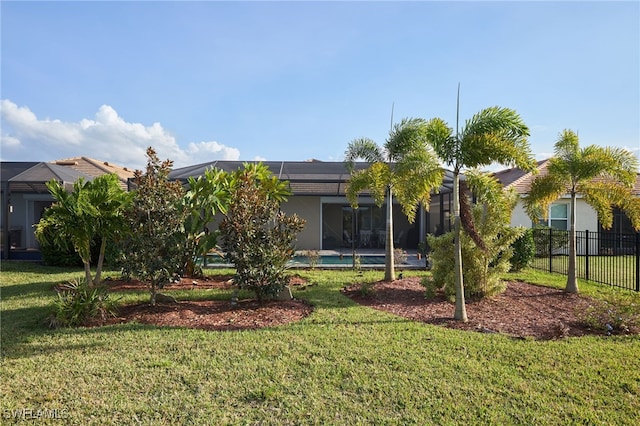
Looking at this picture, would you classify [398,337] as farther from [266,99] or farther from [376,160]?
[266,99]

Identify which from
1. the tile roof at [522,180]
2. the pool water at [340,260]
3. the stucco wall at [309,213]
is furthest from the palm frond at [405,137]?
the tile roof at [522,180]

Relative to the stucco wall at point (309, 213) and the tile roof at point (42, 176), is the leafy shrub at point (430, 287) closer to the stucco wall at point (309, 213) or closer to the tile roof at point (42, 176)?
the stucco wall at point (309, 213)

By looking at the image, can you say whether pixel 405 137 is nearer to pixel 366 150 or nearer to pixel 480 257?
pixel 366 150

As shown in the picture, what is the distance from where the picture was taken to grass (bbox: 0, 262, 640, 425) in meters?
3.45

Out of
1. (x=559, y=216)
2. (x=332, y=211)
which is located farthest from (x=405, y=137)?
(x=559, y=216)

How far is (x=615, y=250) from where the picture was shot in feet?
56.0

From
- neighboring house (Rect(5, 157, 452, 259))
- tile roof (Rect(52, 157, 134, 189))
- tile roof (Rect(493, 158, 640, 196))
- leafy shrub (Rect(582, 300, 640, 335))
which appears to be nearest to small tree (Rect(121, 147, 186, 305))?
neighboring house (Rect(5, 157, 452, 259))

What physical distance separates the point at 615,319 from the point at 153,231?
778 cm

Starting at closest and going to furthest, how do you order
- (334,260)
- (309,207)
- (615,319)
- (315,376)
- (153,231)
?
(315,376), (615,319), (153,231), (334,260), (309,207)

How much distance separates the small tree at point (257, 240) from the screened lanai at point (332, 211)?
7270 mm

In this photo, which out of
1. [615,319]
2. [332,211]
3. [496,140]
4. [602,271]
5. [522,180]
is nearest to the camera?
[615,319]

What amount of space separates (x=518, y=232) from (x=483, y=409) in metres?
5.42

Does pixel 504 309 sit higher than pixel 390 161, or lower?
lower

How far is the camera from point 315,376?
4180mm
